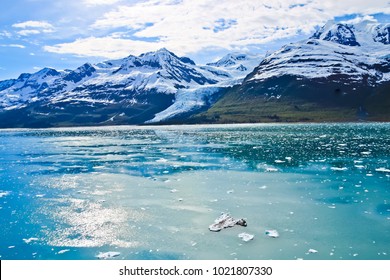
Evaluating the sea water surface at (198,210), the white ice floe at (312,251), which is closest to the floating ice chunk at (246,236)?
the sea water surface at (198,210)

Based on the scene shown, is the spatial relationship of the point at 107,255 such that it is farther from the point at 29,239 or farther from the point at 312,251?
the point at 312,251

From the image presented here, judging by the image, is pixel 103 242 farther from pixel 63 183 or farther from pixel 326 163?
pixel 326 163

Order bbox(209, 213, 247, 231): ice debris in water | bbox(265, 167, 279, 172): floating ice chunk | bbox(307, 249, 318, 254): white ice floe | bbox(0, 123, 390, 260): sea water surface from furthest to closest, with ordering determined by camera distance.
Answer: bbox(265, 167, 279, 172): floating ice chunk, bbox(209, 213, 247, 231): ice debris in water, bbox(0, 123, 390, 260): sea water surface, bbox(307, 249, 318, 254): white ice floe

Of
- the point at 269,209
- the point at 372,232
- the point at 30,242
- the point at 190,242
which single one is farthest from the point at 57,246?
the point at 372,232

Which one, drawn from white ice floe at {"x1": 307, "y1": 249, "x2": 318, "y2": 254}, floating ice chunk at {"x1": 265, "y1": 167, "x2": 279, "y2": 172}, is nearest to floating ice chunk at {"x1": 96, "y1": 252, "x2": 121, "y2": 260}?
white ice floe at {"x1": 307, "y1": 249, "x2": 318, "y2": 254}

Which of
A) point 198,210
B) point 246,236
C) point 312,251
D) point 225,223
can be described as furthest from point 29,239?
point 312,251

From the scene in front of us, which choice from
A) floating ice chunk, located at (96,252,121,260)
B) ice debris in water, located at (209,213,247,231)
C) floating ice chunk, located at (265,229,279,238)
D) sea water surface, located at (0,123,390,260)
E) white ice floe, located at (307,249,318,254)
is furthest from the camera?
ice debris in water, located at (209,213,247,231)

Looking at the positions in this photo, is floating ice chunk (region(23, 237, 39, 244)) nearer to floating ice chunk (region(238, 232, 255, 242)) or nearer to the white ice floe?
floating ice chunk (region(238, 232, 255, 242))

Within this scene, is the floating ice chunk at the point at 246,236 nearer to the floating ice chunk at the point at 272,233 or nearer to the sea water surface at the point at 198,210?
the sea water surface at the point at 198,210
